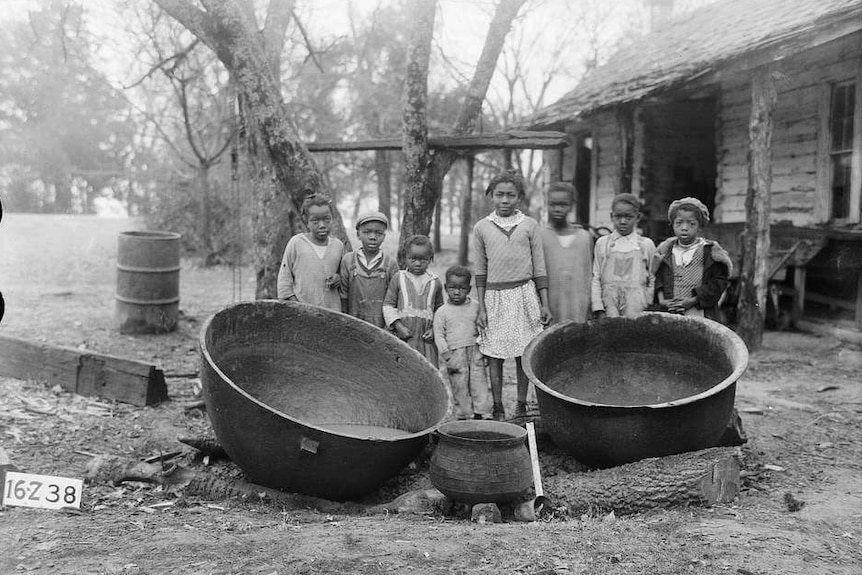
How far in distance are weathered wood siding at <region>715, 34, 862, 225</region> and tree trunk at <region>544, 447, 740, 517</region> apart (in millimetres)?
6444

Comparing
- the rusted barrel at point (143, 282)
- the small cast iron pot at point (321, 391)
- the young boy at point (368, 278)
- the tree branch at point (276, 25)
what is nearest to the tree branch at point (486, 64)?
the tree branch at point (276, 25)

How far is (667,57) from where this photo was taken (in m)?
11.6

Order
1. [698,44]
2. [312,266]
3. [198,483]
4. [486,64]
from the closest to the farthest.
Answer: [198,483] < [312,266] < [486,64] < [698,44]

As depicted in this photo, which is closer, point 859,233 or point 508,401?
point 508,401

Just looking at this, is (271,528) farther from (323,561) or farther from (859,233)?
(859,233)

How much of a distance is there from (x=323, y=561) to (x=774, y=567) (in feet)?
5.84

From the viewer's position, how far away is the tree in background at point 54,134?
29219 mm

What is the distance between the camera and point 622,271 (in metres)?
4.87

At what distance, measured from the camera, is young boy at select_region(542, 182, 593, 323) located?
194 inches

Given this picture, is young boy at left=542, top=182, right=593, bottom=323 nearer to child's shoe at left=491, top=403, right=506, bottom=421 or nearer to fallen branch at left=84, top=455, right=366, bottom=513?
child's shoe at left=491, top=403, right=506, bottom=421

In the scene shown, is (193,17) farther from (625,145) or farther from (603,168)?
(603,168)

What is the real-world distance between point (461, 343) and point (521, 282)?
0.55m

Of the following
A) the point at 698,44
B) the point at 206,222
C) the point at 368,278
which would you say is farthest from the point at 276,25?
the point at 206,222

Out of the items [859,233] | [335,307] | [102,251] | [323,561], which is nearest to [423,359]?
[335,307]
